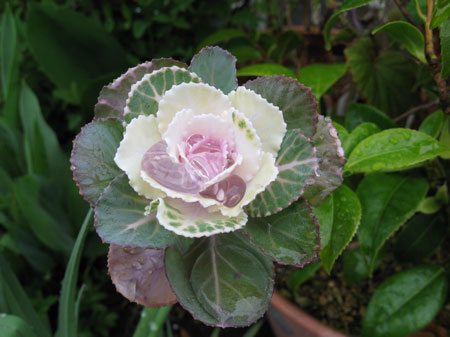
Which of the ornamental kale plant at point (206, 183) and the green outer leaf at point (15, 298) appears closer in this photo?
the ornamental kale plant at point (206, 183)

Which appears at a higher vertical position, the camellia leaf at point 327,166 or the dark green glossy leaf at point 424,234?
the camellia leaf at point 327,166

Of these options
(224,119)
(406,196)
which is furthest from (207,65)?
(406,196)

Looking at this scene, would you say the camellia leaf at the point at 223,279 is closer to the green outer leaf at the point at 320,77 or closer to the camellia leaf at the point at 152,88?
the camellia leaf at the point at 152,88

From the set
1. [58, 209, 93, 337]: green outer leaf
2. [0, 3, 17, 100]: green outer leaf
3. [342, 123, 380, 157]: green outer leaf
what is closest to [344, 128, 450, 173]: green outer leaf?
[342, 123, 380, 157]: green outer leaf

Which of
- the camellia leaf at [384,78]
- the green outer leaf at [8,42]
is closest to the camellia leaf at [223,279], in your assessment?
the camellia leaf at [384,78]

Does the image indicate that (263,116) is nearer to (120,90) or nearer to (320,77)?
(120,90)

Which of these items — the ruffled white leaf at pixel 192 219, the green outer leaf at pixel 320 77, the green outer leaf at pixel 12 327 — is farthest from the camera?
the green outer leaf at pixel 320 77

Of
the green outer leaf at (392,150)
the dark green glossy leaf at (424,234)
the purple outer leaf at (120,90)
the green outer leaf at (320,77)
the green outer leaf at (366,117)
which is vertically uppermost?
the purple outer leaf at (120,90)
